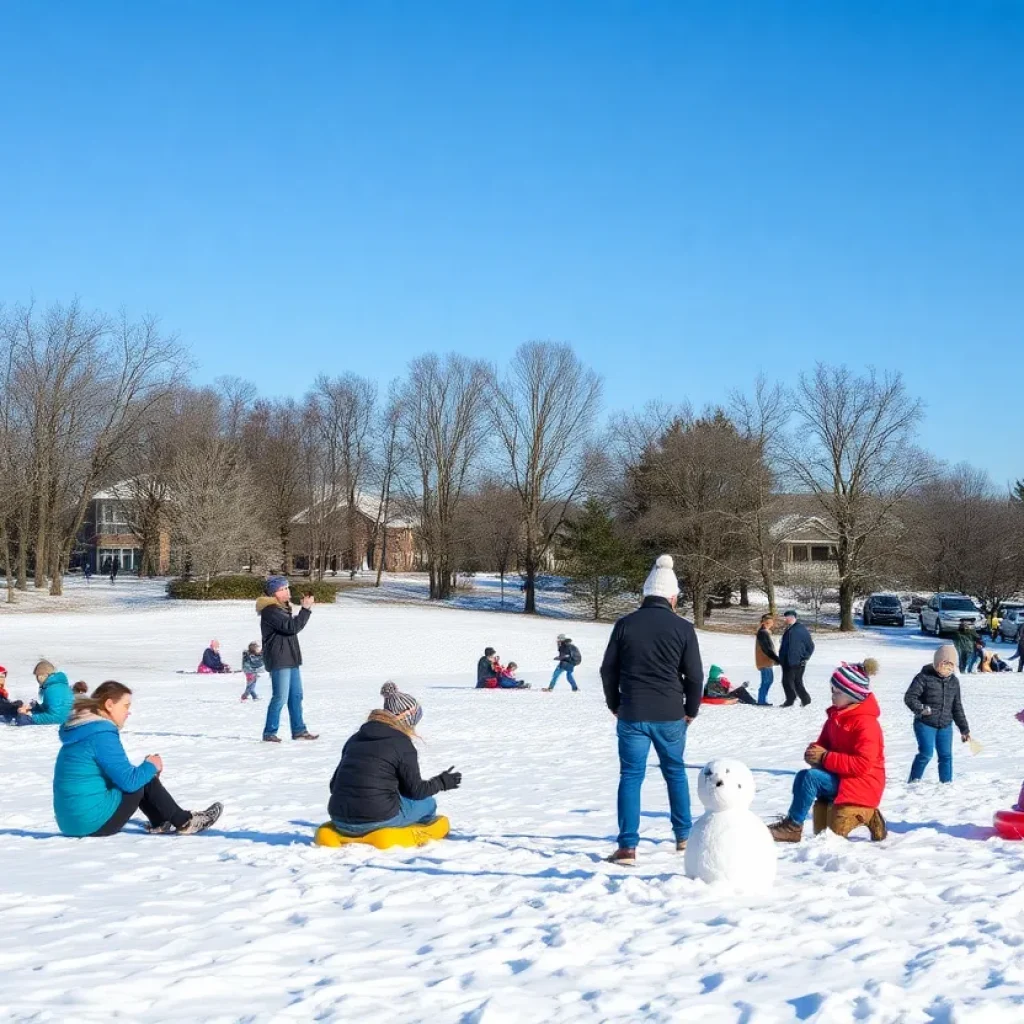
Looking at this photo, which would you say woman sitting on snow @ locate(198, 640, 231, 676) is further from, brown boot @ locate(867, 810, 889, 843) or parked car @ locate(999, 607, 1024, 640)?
parked car @ locate(999, 607, 1024, 640)

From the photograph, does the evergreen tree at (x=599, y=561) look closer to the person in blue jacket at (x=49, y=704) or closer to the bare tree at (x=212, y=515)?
the bare tree at (x=212, y=515)

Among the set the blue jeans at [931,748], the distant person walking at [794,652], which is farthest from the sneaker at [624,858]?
the distant person walking at [794,652]

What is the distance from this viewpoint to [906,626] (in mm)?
61406

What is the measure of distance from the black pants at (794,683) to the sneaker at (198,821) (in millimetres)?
13708

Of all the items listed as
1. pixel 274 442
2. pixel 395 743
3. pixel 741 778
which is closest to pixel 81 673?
pixel 395 743

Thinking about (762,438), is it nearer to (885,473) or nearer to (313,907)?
(885,473)

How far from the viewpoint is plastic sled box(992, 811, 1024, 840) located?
7.70 m

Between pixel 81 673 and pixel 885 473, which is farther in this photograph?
pixel 885 473

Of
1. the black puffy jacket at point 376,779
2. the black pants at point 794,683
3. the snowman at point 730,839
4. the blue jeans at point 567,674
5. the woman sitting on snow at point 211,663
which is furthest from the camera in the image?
the woman sitting on snow at point 211,663

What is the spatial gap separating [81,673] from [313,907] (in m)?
24.2

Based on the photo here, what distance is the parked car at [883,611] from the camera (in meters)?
59.8

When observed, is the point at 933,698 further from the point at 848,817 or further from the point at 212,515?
the point at 212,515

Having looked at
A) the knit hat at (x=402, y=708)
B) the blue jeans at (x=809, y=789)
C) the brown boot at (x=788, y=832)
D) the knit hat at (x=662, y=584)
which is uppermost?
the knit hat at (x=662, y=584)

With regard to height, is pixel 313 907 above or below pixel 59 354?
below
